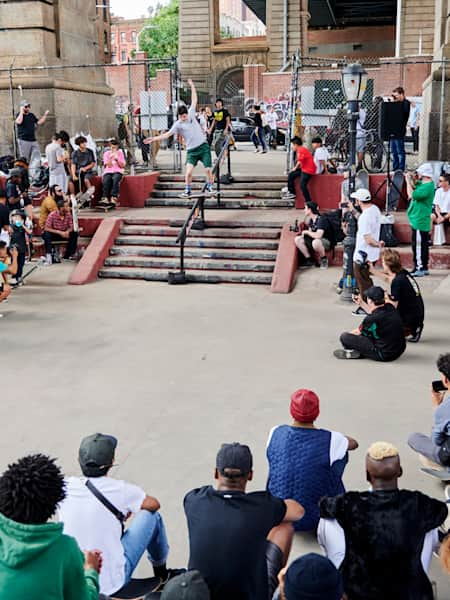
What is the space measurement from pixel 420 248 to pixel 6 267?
6835 mm

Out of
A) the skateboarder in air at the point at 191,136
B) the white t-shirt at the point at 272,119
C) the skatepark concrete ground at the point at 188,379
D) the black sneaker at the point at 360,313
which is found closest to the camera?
the skatepark concrete ground at the point at 188,379

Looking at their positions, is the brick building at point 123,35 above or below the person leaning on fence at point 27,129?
above

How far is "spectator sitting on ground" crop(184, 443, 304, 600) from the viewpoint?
3518mm

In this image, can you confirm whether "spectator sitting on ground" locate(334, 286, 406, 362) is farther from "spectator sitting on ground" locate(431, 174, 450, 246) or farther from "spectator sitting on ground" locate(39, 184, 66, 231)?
"spectator sitting on ground" locate(39, 184, 66, 231)

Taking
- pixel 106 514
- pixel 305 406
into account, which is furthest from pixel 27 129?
pixel 106 514

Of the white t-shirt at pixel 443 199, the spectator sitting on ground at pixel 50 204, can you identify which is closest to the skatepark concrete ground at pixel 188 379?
the white t-shirt at pixel 443 199

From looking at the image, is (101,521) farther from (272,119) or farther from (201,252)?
(272,119)

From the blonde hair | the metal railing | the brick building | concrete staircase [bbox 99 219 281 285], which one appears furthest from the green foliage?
the blonde hair

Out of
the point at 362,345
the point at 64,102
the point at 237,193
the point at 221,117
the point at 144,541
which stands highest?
the point at 64,102

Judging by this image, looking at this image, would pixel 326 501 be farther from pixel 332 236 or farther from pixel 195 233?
pixel 195 233

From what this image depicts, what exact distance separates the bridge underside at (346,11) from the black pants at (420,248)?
39.3m

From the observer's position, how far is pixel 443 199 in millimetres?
13500

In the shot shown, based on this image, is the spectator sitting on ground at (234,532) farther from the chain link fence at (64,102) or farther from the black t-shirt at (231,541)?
the chain link fence at (64,102)

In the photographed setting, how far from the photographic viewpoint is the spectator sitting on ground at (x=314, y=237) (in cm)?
1313
